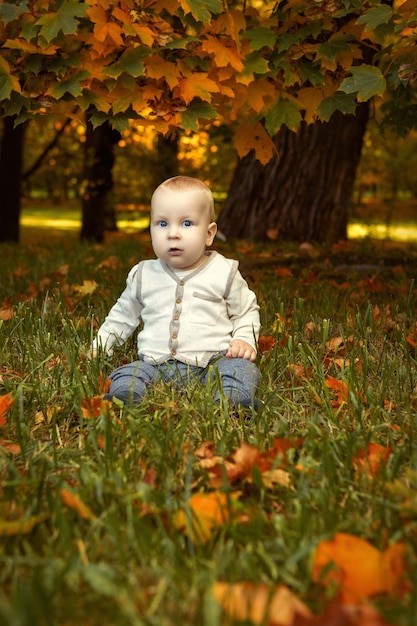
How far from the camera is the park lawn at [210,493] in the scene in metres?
1.30

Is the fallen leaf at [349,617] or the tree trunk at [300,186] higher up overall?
the tree trunk at [300,186]

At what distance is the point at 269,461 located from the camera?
1.88 metres

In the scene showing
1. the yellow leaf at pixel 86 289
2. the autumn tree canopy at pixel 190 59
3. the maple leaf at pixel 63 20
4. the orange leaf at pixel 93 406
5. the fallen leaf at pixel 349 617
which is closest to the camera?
the fallen leaf at pixel 349 617

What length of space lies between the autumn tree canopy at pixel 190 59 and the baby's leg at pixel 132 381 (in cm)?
107

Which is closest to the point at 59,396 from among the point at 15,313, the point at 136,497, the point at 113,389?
the point at 113,389

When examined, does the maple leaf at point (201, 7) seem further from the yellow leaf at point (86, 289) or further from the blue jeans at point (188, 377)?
the yellow leaf at point (86, 289)

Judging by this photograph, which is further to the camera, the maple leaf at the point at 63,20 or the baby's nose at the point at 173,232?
the maple leaf at the point at 63,20

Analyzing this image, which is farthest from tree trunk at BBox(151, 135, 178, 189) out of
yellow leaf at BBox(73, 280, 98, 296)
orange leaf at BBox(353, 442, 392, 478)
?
orange leaf at BBox(353, 442, 392, 478)

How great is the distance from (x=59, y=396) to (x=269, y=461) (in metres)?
0.90

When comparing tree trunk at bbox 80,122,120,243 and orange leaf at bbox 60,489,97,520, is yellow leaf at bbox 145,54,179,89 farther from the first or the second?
tree trunk at bbox 80,122,120,243

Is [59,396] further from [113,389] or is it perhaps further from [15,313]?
[15,313]

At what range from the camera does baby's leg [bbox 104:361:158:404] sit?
2.47m

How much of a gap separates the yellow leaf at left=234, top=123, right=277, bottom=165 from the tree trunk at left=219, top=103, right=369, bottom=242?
10.8 feet

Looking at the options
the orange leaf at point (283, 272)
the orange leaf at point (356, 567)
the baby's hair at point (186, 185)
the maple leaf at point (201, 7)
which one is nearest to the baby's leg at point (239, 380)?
the baby's hair at point (186, 185)
